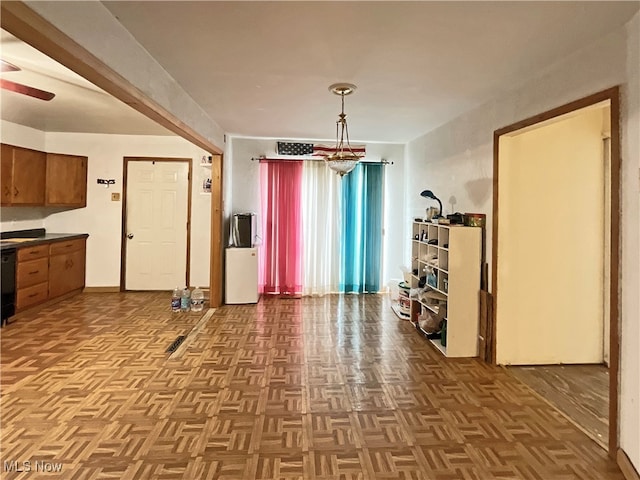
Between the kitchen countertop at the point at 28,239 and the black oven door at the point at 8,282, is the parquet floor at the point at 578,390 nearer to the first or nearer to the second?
the black oven door at the point at 8,282

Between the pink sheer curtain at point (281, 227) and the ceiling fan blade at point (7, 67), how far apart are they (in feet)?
10.7

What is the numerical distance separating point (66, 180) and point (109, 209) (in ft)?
2.31

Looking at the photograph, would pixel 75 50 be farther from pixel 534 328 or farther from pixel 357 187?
pixel 357 187

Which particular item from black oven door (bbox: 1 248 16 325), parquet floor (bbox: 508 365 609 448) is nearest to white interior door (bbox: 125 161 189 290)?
black oven door (bbox: 1 248 16 325)

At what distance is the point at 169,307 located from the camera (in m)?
5.38

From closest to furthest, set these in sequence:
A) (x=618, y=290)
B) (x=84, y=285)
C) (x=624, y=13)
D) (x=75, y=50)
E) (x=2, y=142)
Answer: (x=75, y=50) < (x=624, y=13) < (x=618, y=290) < (x=2, y=142) < (x=84, y=285)

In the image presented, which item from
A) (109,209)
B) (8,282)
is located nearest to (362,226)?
(109,209)

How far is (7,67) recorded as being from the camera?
3.15 m

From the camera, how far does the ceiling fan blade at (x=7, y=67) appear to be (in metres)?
3.05

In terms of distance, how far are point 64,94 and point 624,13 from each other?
4.65 metres

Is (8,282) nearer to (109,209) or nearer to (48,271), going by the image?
Answer: (48,271)

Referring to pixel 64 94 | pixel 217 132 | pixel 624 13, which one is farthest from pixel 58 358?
pixel 624 13

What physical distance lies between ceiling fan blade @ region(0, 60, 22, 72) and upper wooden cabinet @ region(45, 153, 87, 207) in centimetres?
266

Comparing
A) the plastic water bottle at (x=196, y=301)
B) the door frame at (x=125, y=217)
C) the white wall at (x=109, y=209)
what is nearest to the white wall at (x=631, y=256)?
the plastic water bottle at (x=196, y=301)
